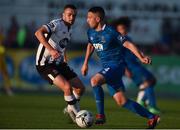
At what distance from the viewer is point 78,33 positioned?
31094mm

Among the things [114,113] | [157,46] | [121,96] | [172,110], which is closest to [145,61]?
[121,96]

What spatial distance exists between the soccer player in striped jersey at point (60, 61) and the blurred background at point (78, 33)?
1305cm

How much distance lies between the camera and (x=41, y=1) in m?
31.9

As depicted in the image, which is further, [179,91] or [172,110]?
[179,91]

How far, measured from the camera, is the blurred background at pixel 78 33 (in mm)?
28484

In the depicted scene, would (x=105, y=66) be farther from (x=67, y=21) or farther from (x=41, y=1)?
(x=41, y=1)

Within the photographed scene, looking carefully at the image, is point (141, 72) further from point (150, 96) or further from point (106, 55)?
point (106, 55)

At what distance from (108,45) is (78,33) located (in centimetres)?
1683

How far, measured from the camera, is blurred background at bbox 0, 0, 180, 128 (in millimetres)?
28484

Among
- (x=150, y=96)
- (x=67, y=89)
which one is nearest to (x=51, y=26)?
(x=67, y=89)

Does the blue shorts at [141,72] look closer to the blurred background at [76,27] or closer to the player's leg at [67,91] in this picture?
the player's leg at [67,91]

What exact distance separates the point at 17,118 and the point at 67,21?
2505mm

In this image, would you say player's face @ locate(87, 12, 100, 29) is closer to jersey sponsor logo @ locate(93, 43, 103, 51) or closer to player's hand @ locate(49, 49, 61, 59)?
jersey sponsor logo @ locate(93, 43, 103, 51)

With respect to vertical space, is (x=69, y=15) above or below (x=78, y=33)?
above
